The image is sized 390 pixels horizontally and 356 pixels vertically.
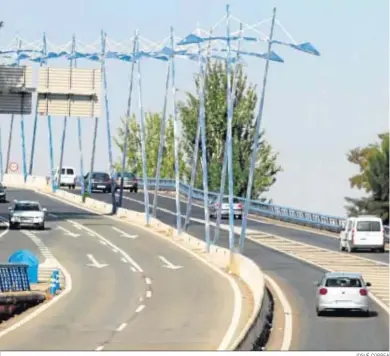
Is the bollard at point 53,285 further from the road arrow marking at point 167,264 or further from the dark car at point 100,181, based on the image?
the dark car at point 100,181

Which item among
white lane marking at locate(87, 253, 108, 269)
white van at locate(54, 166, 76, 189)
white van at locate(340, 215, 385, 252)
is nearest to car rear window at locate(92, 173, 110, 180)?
white van at locate(54, 166, 76, 189)

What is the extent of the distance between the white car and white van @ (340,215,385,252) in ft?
59.4

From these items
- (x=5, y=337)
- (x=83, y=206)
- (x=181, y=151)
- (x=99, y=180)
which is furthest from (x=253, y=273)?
(x=181, y=151)

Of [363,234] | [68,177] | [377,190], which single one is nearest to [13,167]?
[68,177]

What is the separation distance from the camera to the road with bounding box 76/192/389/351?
117ft

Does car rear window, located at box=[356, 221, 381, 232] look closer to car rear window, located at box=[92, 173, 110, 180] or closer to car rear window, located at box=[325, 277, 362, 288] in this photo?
car rear window, located at box=[325, 277, 362, 288]

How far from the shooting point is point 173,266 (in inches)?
2399

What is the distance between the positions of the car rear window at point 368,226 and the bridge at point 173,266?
1341 mm

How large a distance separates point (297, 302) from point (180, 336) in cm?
1378

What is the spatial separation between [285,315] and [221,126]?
9875 centimetres

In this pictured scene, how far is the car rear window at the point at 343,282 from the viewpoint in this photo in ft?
142

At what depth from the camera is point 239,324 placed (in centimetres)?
3728

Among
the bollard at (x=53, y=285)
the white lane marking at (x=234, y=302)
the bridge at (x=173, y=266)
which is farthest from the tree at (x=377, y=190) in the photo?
the bollard at (x=53, y=285)

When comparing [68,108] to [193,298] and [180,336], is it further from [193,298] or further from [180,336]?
[180,336]
